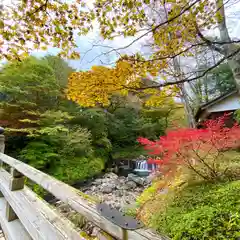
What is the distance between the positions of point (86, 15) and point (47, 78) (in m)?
5.83

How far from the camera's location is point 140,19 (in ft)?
7.93

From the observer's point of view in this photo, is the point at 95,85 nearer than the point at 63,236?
No

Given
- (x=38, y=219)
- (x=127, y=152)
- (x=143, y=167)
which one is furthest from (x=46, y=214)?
(x=127, y=152)

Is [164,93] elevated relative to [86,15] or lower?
lower

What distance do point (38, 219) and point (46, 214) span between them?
81 millimetres

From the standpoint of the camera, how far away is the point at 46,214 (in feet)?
4.52

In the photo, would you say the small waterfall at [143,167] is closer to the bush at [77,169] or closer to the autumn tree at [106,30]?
the bush at [77,169]

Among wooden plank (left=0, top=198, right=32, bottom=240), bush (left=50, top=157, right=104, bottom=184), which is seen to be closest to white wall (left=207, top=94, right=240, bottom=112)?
bush (left=50, top=157, right=104, bottom=184)

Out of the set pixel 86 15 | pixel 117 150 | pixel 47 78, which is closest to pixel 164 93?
pixel 86 15

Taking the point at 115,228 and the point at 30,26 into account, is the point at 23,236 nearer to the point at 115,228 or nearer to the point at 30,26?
the point at 115,228

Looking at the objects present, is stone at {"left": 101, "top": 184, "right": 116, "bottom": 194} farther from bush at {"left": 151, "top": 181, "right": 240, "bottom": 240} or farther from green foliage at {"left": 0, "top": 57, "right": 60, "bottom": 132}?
bush at {"left": 151, "top": 181, "right": 240, "bottom": 240}

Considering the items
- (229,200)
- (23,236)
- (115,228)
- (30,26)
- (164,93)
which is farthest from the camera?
(164,93)

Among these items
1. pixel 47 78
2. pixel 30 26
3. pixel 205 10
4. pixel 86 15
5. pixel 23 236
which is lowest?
pixel 23 236

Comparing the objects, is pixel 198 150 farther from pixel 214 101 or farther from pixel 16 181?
pixel 214 101
